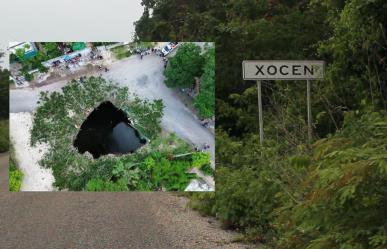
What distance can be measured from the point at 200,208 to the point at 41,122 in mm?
5359

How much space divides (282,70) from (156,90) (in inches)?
102

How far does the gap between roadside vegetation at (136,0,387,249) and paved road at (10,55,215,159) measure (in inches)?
41.2

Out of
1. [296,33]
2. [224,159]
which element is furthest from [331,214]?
[296,33]

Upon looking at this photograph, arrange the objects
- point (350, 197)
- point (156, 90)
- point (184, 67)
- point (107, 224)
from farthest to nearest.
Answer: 1. point (107, 224)
2. point (156, 90)
3. point (184, 67)
4. point (350, 197)

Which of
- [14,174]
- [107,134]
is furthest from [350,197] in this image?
[14,174]

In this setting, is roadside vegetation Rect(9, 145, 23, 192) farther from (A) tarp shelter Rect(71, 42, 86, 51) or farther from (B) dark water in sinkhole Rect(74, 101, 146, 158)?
(A) tarp shelter Rect(71, 42, 86, 51)

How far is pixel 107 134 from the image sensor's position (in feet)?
26.9

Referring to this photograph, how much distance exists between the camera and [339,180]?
5.15 metres

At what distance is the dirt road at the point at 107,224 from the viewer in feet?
33.2

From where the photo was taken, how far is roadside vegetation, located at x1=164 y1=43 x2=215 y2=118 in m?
7.89

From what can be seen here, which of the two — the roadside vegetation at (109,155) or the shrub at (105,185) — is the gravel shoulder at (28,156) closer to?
the roadside vegetation at (109,155)

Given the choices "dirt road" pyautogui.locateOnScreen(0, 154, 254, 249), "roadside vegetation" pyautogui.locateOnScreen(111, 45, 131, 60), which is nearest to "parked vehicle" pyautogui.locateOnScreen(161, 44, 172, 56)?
"roadside vegetation" pyautogui.locateOnScreen(111, 45, 131, 60)

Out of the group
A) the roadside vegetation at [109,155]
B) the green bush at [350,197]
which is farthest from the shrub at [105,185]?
the green bush at [350,197]

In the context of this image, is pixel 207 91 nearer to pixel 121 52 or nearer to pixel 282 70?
pixel 121 52
